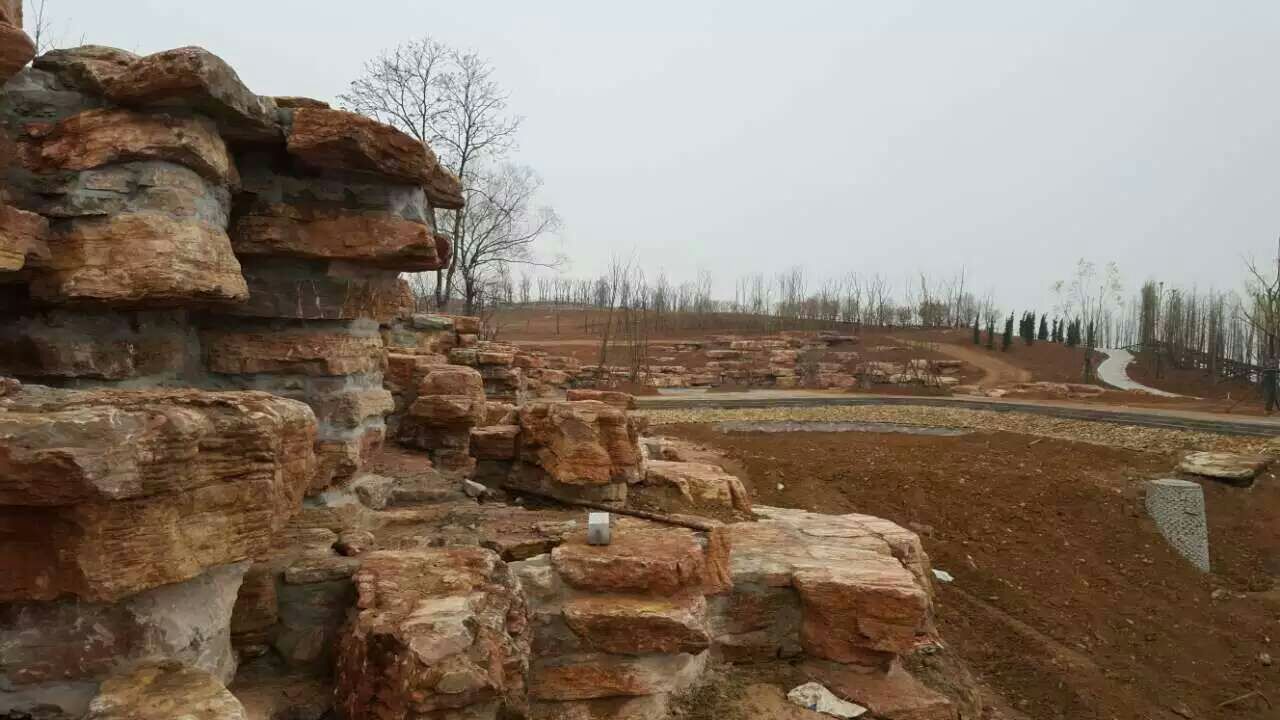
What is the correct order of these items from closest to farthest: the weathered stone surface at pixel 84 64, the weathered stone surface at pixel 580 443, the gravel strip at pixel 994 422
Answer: the weathered stone surface at pixel 84 64
the weathered stone surface at pixel 580 443
the gravel strip at pixel 994 422

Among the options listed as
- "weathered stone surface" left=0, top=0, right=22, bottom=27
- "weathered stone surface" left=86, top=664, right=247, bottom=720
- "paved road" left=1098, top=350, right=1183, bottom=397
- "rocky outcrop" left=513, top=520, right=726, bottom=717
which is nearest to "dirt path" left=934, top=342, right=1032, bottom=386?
"paved road" left=1098, top=350, right=1183, bottom=397

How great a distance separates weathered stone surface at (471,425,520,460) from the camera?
5352mm

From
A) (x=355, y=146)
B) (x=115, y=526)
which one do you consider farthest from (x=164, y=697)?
(x=355, y=146)

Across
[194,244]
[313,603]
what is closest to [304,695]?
[313,603]

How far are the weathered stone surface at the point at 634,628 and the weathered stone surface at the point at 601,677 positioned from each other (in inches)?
2.6

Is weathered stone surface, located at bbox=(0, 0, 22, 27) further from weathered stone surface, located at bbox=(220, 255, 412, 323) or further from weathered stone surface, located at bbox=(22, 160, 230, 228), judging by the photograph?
weathered stone surface, located at bbox=(220, 255, 412, 323)

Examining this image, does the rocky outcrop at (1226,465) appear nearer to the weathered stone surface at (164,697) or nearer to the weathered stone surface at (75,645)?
the weathered stone surface at (164,697)

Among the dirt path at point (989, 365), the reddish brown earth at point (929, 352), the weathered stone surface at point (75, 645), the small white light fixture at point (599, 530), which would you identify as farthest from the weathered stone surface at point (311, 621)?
the dirt path at point (989, 365)

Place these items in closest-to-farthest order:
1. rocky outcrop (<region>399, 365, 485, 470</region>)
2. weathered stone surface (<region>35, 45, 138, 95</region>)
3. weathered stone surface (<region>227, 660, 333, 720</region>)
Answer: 1. weathered stone surface (<region>227, 660, 333, 720</region>)
2. weathered stone surface (<region>35, 45, 138, 95</region>)
3. rocky outcrop (<region>399, 365, 485, 470</region>)

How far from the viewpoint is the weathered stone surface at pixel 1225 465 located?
1173 cm

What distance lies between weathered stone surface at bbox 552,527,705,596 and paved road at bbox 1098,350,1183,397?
30.6 m

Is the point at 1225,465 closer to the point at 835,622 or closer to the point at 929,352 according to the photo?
the point at 835,622

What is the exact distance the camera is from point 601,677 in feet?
10.9

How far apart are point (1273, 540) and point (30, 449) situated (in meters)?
14.7
